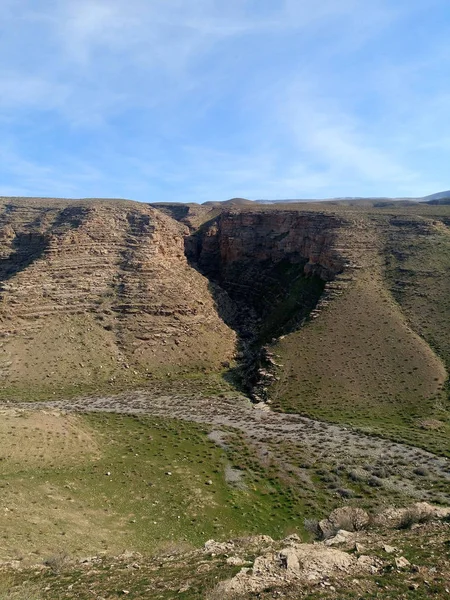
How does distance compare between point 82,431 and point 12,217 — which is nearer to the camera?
point 82,431

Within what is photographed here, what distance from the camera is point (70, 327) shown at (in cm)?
4944

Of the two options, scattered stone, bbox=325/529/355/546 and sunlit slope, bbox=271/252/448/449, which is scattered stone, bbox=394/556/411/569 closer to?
scattered stone, bbox=325/529/355/546

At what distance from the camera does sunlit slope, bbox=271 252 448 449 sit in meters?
35.6

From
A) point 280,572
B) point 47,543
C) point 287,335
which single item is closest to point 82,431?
point 47,543

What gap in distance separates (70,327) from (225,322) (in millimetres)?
21926

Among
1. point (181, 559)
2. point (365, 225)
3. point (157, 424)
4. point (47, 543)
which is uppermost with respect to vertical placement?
point (365, 225)

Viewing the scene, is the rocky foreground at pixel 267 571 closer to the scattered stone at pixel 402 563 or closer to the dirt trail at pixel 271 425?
the scattered stone at pixel 402 563

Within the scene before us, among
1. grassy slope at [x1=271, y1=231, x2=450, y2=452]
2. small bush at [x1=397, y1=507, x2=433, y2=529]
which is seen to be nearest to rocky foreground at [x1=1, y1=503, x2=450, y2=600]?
small bush at [x1=397, y1=507, x2=433, y2=529]

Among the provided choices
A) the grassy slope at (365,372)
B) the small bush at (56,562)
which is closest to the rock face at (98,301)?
the grassy slope at (365,372)

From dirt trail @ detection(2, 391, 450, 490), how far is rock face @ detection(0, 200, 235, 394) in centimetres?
624

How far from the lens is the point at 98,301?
53.4m

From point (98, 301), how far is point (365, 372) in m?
32.7

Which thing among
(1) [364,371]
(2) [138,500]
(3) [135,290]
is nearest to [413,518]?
(2) [138,500]

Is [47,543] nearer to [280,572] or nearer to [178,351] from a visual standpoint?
[280,572]
